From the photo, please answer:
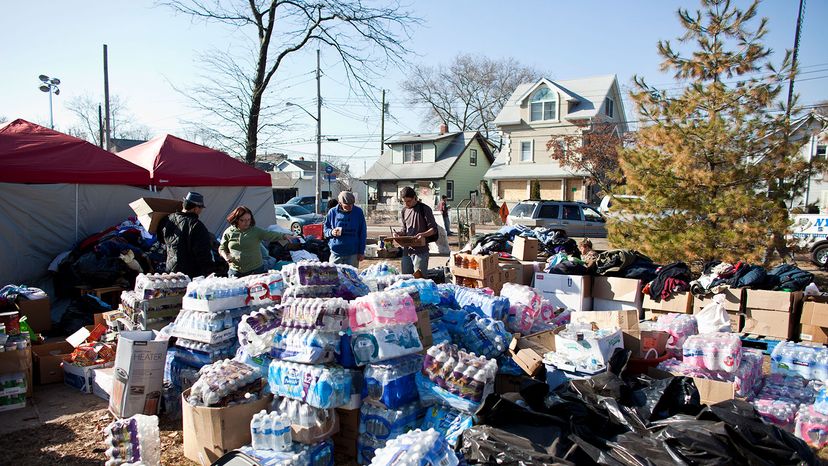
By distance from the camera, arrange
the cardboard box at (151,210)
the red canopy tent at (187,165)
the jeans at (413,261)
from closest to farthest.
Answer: the jeans at (413,261) → the cardboard box at (151,210) → the red canopy tent at (187,165)

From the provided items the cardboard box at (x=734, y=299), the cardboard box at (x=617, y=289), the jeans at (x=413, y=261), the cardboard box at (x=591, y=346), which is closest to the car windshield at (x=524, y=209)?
the cardboard box at (x=617, y=289)

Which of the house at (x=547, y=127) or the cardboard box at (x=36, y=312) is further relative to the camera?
the house at (x=547, y=127)

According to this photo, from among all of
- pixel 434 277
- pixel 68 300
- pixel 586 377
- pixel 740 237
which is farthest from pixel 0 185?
pixel 740 237

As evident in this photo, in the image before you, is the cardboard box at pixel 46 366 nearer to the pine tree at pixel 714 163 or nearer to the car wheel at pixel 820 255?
the pine tree at pixel 714 163

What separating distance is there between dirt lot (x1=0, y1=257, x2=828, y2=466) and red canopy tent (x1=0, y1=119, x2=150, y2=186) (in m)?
5.51

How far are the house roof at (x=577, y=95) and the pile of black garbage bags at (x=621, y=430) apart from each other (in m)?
28.8

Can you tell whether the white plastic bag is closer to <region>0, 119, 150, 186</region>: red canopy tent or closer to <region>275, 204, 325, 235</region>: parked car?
<region>0, 119, 150, 186</region>: red canopy tent

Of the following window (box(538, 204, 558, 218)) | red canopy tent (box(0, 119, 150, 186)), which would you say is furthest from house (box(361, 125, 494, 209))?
red canopy tent (box(0, 119, 150, 186))

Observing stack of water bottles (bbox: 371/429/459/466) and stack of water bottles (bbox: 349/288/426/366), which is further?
stack of water bottles (bbox: 349/288/426/366)

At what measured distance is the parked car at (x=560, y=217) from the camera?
18688 millimetres

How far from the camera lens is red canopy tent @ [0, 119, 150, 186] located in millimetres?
8375

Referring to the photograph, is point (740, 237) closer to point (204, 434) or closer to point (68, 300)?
point (204, 434)

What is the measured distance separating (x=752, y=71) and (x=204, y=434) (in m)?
10.2

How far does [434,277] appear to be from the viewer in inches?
356
